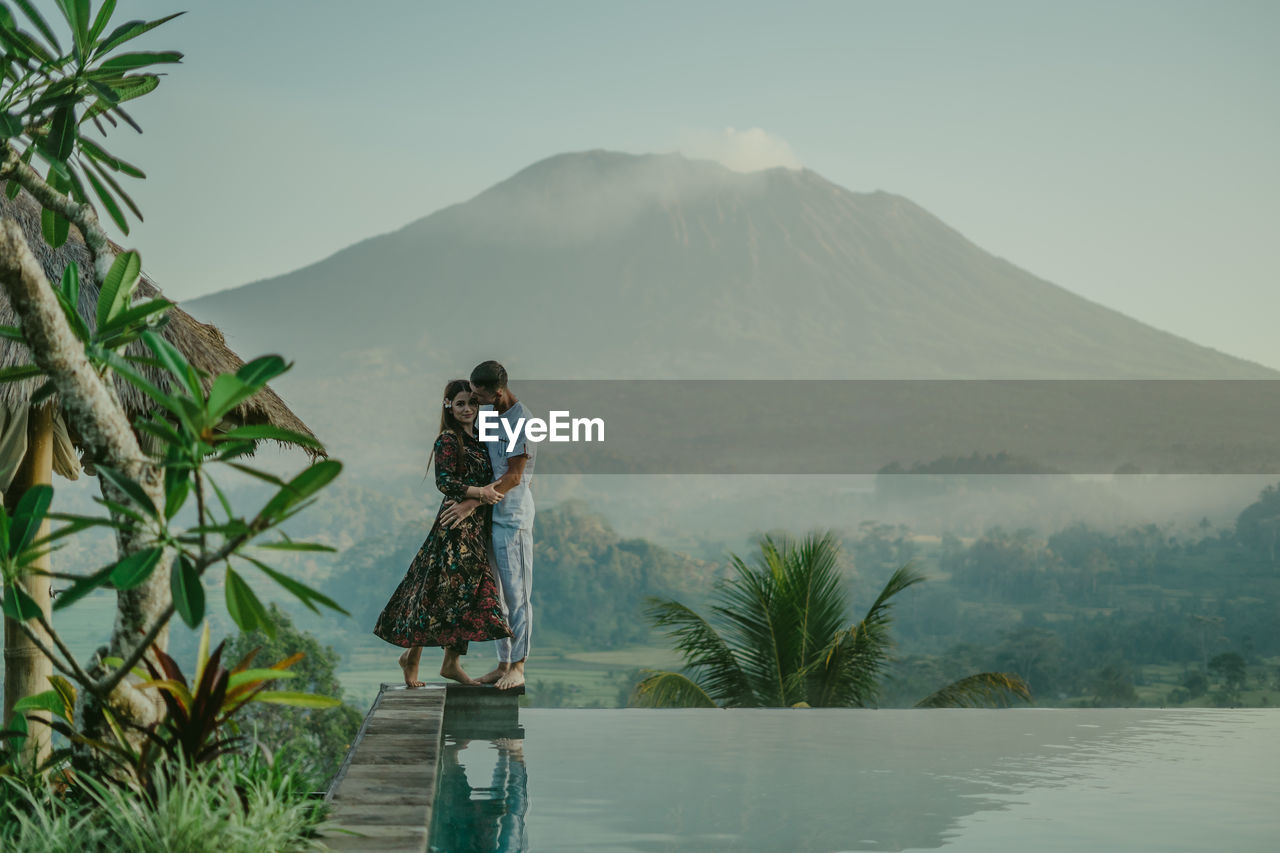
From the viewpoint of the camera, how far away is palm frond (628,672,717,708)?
7.64m

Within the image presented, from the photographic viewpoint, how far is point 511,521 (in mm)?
4879

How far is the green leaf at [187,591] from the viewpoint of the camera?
2.25 m

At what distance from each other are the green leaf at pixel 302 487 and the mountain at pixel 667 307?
249 ft

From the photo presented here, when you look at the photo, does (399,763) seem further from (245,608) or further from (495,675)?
(495,675)

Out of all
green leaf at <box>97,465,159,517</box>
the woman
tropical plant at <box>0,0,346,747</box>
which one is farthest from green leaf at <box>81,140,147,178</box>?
the woman

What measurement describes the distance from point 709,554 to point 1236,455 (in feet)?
103

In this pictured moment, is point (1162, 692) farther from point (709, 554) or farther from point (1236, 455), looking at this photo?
point (1236, 455)

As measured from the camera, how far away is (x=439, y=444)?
480cm

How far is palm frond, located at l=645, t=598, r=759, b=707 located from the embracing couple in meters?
3.07

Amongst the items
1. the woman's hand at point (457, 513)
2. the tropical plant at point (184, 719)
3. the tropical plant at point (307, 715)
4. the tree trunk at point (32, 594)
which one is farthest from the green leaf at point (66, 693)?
the tropical plant at point (307, 715)

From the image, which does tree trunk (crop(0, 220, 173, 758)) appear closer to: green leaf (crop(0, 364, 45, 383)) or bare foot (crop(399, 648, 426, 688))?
green leaf (crop(0, 364, 45, 383))

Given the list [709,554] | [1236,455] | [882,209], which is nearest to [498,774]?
[709,554]

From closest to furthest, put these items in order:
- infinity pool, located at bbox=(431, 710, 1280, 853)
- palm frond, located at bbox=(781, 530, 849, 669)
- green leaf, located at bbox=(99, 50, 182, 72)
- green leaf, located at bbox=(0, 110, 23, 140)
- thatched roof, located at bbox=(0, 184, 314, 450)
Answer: green leaf, located at bbox=(0, 110, 23, 140) → green leaf, located at bbox=(99, 50, 182, 72) → infinity pool, located at bbox=(431, 710, 1280, 853) → thatched roof, located at bbox=(0, 184, 314, 450) → palm frond, located at bbox=(781, 530, 849, 669)

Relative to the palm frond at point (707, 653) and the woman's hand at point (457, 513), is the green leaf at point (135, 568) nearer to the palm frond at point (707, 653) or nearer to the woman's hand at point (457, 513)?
the woman's hand at point (457, 513)
